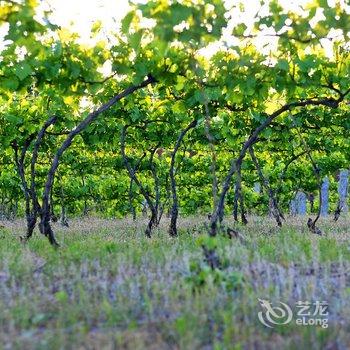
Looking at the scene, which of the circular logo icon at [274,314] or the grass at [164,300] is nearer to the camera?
the grass at [164,300]

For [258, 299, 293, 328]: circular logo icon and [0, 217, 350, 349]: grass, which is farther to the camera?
[258, 299, 293, 328]: circular logo icon

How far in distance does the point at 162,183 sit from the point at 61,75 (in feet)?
72.9

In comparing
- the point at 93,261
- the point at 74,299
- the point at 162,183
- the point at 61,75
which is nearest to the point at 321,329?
the point at 74,299

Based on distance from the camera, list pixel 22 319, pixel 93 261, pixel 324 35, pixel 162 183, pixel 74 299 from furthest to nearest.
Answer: pixel 162 183, pixel 324 35, pixel 93 261, pixel 74 299, pixel 22 319

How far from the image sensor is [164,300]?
4.99 metres

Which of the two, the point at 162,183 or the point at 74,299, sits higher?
the point at 162,183

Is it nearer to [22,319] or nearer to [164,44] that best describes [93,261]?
[22,319]

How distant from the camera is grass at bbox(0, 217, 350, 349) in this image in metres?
3.96

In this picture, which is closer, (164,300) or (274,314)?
(274,314)

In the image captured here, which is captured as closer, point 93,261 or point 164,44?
point 164,44

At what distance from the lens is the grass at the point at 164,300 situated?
3965mm

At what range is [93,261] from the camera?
696 cm

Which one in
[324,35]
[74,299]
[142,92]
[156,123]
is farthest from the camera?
[156,123]

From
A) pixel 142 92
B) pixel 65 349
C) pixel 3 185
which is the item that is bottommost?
pixel 65 349
